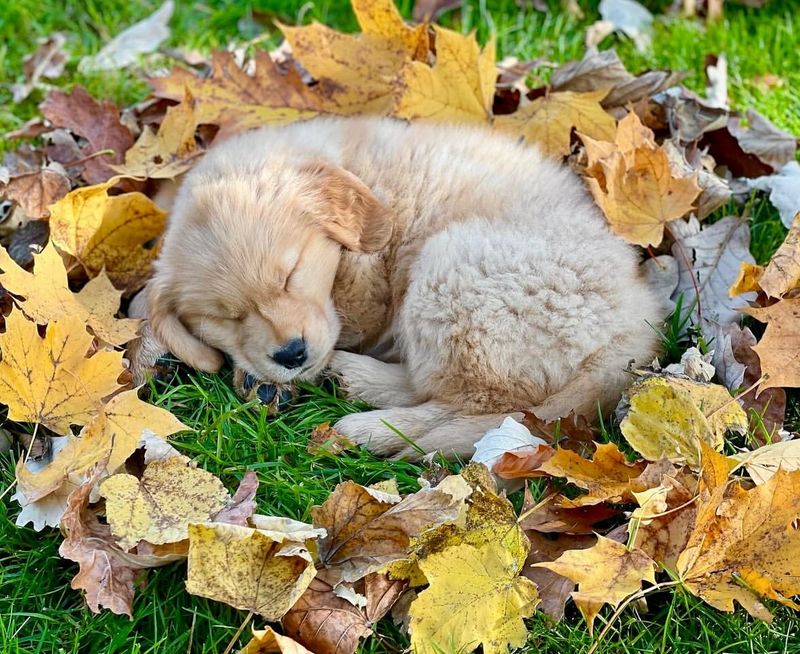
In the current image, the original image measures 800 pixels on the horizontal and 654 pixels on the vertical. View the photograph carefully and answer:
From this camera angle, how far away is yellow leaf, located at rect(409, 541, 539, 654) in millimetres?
1828

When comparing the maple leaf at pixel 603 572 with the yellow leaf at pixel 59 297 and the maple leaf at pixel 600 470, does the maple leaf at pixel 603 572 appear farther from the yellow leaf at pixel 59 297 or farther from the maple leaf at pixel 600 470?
the yellow leaf at pixel 59 297

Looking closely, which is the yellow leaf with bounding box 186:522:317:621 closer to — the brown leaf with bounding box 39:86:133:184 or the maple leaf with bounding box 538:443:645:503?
the maple leaf with bounding box 538:443:645:503

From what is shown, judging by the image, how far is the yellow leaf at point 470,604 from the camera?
1.83 metres

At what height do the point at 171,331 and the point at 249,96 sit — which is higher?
the point at 249,96

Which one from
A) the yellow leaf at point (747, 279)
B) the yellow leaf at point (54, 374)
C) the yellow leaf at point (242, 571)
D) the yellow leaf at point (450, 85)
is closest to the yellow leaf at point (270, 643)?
the yellow leaf at point (242, 571)

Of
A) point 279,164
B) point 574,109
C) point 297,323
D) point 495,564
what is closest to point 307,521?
point 495,564

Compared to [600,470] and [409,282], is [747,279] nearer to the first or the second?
[600,470]

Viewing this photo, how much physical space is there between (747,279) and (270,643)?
5.26 feet

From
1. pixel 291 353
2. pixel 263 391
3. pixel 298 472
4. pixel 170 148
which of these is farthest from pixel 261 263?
pixel 170 148

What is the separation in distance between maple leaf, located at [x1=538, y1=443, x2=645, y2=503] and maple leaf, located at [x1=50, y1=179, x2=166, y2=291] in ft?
4.96

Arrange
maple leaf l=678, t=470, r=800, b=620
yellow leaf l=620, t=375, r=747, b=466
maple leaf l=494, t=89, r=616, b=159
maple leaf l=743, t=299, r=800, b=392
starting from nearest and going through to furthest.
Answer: maple leaf l=678, t=470, r=800, b=620
yellow leaf l=620, t=375, r=747, b=466
maple leaf l=743, t=299, r=800, b=392
maple leaf l=494, t=89, r=616, b=159

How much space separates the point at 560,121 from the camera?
3.17 m

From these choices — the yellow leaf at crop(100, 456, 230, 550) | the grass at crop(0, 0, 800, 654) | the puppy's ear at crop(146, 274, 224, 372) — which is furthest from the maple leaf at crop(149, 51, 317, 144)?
the yellow leaf at crop(100, 456, 230, 550)

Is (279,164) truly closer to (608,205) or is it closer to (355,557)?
(608,205)
